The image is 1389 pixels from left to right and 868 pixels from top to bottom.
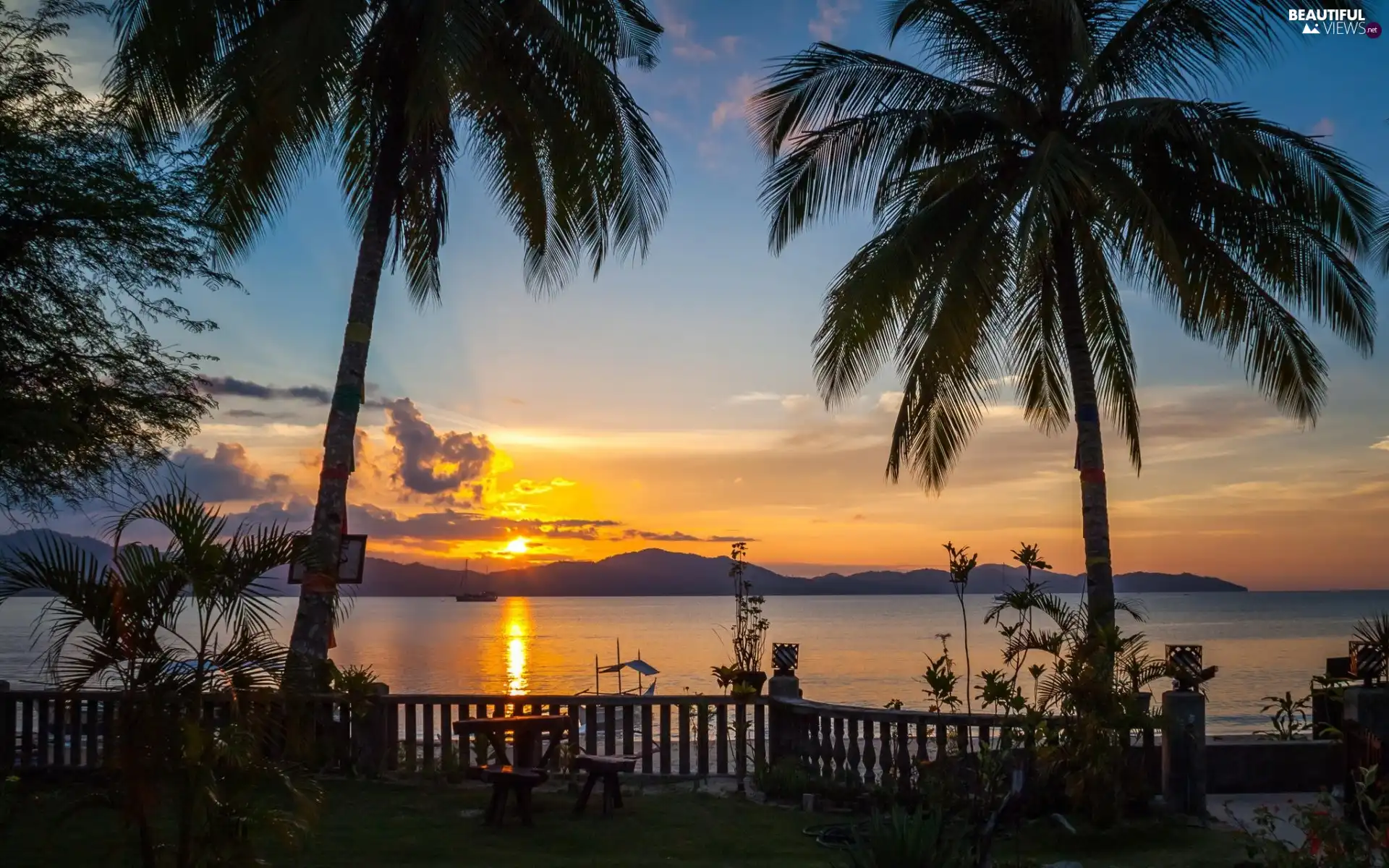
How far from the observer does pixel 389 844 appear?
8500mm

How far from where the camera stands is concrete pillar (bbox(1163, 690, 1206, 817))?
31.4 ft

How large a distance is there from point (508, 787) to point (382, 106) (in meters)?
8.47

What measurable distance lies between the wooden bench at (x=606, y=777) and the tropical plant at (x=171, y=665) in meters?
3.59

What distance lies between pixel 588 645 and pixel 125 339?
8877 cm

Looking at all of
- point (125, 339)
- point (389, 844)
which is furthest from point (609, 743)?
point (125, 339)

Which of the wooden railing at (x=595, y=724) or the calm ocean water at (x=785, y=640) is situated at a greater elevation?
the wooden railing at (x=595, y=724)

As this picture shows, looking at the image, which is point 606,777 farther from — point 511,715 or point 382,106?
point 382,106

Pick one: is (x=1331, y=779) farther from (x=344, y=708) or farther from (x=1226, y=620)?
(x=1226, y=620)

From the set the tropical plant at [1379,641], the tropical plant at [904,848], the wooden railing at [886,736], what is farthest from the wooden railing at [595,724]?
the tropical plant at [1379,641]

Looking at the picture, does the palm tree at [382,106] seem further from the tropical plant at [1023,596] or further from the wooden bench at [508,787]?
the tropical plant at [1023,596]

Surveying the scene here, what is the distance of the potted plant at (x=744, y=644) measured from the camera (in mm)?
11875

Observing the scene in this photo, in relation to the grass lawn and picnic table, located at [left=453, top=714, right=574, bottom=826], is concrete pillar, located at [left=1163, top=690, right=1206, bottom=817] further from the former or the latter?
picnic table, located at [left=453, top=714, right=574, bottom=826]

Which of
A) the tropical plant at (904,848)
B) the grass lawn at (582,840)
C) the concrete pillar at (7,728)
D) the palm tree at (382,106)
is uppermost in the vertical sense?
the palm tree at (382,106)

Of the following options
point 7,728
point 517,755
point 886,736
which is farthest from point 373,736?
point 886,736
